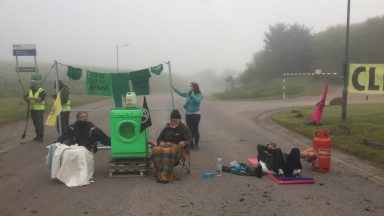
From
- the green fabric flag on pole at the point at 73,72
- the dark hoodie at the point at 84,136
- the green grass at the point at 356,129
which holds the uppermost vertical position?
the green fabric flag on pole at the point at 73,72

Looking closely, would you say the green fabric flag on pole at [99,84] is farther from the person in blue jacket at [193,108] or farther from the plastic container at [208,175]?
the plastic container at [208,175]

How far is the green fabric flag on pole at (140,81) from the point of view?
11117 millimetres

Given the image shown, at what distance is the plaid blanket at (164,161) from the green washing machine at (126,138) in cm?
46

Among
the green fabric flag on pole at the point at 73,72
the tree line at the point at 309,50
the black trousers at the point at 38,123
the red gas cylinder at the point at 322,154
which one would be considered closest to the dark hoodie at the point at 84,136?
the green fabric flag on pole at the point at 73,72

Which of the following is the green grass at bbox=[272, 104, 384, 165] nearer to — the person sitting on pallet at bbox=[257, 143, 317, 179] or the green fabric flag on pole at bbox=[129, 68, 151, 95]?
the person sitting on pallet at bbox=[257, 143, 317, 179]

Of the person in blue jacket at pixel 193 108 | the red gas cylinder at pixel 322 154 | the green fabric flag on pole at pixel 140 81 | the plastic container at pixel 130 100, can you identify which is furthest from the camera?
the person in blue jacket at pixel 193 108

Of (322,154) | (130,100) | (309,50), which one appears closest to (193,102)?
(130,100)

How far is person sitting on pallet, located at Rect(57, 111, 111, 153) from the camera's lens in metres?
9.44

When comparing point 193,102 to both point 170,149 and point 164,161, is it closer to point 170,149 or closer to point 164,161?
point 170,149

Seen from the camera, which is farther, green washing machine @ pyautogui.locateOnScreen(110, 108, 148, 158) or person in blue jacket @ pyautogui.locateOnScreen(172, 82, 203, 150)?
person in blue jacket @ pyautogui.locateOnScreen(172, 82, 203, 150)

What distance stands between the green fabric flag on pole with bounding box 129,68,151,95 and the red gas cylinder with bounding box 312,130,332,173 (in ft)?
14.0

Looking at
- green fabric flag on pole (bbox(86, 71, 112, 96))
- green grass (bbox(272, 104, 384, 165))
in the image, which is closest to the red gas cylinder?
green grass (bbox(272, 104, 384, 165))

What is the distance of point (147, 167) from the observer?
362 inches

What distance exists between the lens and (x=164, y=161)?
866cm
